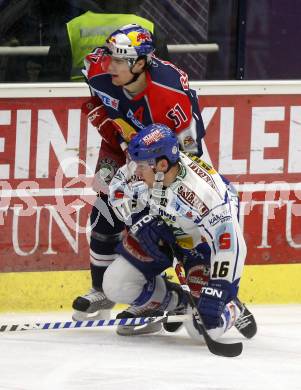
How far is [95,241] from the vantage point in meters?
6.39

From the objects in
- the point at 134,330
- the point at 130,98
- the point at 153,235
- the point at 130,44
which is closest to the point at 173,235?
the point at 153,235

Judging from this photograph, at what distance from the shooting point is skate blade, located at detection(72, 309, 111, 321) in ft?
20.8

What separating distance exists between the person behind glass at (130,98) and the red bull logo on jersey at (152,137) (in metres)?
0.33

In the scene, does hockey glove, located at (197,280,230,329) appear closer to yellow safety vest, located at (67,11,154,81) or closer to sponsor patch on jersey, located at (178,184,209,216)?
sponsor patch on jersey, located at (178,184,209,216)

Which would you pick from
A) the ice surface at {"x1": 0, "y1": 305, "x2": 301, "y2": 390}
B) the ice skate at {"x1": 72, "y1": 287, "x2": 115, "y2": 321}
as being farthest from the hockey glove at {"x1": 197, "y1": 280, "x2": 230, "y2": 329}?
the ice skate at {"x1": 72, "y1": 287, "x2": 115, "y2": 321}

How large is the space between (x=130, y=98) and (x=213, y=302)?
0.88 m

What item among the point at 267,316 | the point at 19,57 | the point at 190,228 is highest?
the point at 19,57

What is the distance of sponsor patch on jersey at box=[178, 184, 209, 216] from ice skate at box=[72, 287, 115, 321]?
2.64ft

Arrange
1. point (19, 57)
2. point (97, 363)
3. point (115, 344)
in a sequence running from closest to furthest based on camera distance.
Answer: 1. point (97, 363)
2. point (115, 344)
3. point (19, 57)

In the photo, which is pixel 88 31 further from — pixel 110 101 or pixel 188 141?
pixel 188 141

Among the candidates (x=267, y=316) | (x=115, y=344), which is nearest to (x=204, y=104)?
(x=267, y=316)

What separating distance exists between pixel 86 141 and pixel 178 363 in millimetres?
1490

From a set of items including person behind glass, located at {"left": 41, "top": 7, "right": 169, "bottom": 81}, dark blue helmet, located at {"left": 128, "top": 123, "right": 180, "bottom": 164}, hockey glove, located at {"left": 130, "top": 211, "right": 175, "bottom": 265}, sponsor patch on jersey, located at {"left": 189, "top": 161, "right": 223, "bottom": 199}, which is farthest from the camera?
person behind glass, located at {"left": 41, "top": 7, "right": 169, "bottom": 81}

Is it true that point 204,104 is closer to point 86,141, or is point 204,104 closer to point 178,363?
point 86,141
